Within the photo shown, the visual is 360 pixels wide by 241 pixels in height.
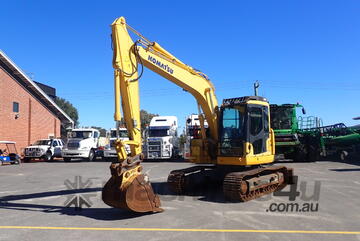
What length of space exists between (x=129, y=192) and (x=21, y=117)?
28493 mm

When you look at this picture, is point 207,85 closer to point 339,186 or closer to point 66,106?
point 339,186

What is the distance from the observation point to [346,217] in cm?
750

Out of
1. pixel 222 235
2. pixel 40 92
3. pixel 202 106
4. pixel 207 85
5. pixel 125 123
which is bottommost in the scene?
pixel 222 235

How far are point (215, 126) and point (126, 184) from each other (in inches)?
174

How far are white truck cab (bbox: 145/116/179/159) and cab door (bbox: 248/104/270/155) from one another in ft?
→ 51.6

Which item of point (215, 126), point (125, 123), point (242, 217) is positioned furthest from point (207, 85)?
point (242, 217)

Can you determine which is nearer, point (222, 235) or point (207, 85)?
point (222, 235)

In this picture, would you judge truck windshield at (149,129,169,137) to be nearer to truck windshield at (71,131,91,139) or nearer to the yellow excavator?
truck windshield at (71,131,91,139)

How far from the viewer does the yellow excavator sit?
24.8 ft

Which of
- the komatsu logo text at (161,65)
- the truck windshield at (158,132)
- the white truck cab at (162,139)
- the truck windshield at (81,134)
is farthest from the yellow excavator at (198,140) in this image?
the truck windshield at (81,134)

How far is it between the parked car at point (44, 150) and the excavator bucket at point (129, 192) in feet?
78.7

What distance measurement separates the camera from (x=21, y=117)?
3191 centimetres

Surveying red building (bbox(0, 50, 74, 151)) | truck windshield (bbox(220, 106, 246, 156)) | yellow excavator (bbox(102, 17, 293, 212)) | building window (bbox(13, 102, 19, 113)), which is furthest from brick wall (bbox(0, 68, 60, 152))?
truck windshield (bbox(220, 106, 246, 156))

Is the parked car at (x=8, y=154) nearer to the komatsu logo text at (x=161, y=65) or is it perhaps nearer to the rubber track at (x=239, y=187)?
the komatsu logo text at (x=161, y=65)
